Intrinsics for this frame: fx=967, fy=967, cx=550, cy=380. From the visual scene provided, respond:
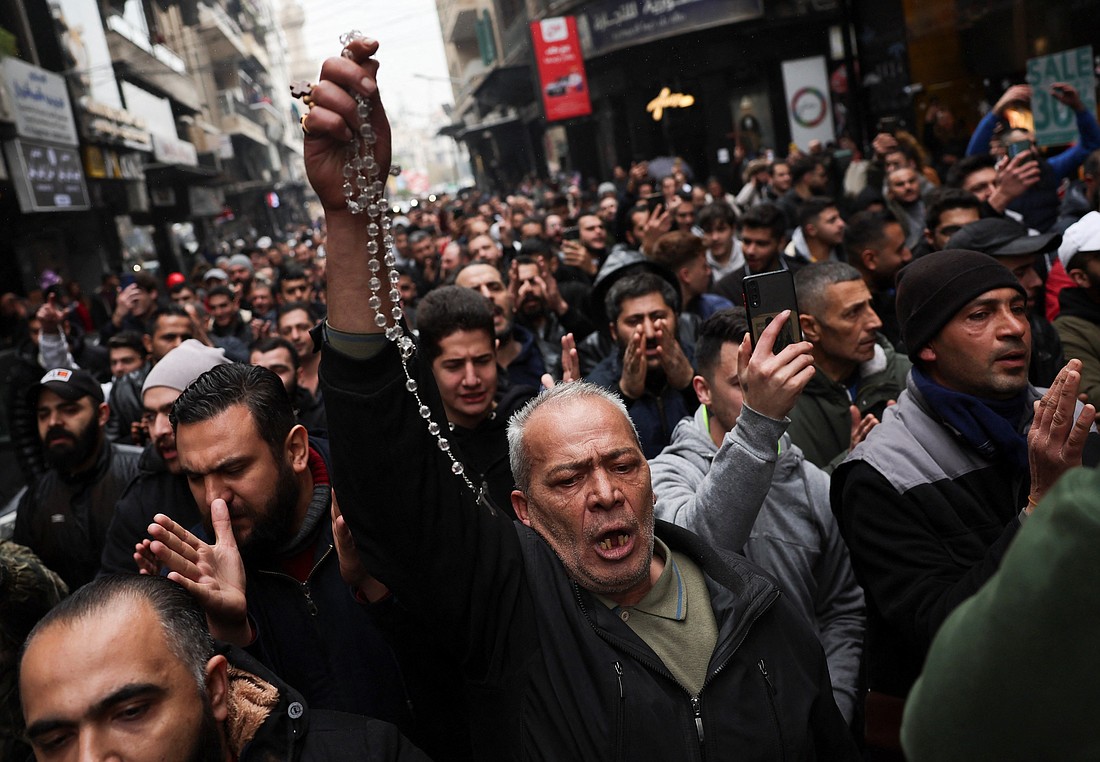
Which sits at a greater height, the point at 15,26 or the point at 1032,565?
the point at 15,26

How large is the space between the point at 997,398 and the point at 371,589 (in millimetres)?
1769

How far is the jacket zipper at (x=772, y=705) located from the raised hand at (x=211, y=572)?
1.18 metres

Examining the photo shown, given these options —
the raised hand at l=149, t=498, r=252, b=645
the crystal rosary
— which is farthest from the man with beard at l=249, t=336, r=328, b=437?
the crystal rosary

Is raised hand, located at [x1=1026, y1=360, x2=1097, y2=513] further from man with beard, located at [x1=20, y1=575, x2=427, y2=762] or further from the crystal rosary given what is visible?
man with beard, located at [x1=20, y1=575, x2=427, y2=762]

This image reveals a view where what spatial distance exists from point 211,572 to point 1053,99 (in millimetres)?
7816

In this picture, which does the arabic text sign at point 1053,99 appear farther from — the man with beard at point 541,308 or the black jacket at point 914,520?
the black jacket at point 914,520

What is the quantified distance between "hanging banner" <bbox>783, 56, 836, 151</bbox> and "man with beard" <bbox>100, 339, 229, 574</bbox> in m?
16.8

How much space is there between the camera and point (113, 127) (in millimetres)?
21688

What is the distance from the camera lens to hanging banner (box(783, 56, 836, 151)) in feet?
61.4

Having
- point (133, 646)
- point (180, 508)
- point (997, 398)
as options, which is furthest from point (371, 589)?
point (997, 398)

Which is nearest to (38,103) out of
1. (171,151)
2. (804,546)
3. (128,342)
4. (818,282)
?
(128,342)

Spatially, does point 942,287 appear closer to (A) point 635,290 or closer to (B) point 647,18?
(A) point 635,290

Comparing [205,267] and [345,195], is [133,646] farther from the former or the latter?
[205,267]

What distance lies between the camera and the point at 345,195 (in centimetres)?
168
